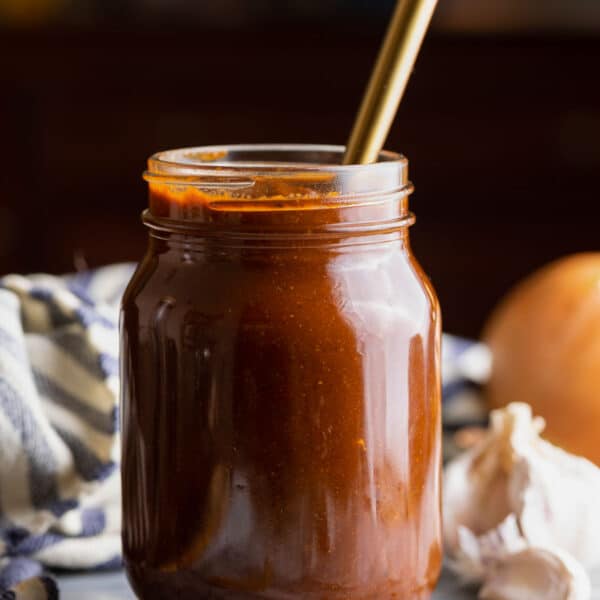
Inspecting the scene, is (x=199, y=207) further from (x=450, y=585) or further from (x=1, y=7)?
(x=1, y=7)

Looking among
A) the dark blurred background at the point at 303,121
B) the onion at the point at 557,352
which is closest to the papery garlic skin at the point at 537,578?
the onion at the point at 557,352

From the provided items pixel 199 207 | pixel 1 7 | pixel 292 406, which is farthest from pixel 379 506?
pixel 1 7

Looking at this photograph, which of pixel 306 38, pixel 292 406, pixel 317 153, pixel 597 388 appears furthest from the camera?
pixel 306 38

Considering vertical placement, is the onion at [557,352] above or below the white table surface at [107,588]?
above

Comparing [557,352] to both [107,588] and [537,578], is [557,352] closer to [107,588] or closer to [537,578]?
[537,578]

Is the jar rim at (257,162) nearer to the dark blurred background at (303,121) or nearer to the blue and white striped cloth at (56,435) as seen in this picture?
the blue and white striped cloth at (56,435)

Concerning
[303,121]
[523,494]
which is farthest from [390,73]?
[303,121]

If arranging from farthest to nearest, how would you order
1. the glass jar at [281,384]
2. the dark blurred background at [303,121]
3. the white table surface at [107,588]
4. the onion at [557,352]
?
the dark blurred background at [303,121] < the onion at [557,352] < the white table surface at [107,588] < the glass jar at [281,384]
